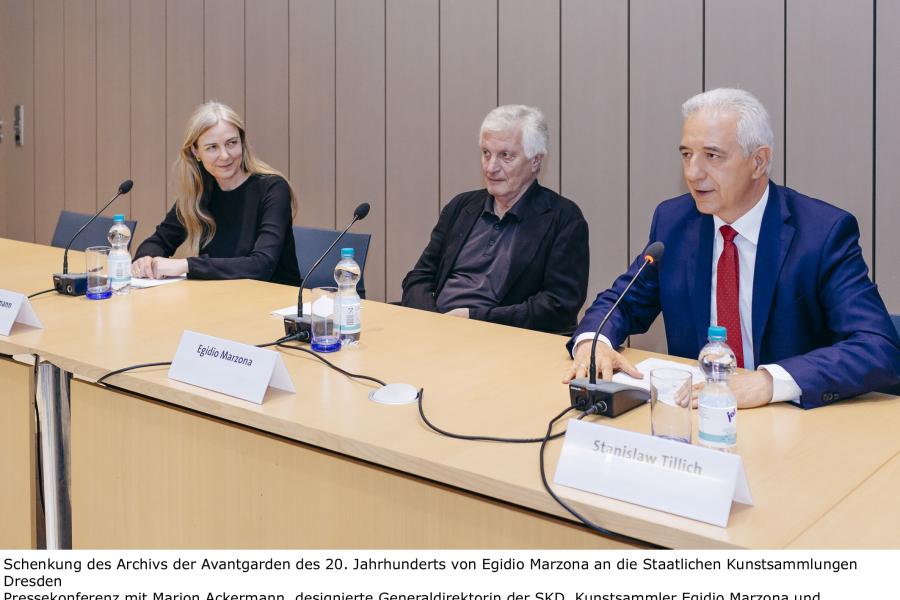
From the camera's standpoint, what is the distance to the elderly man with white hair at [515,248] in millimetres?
3148

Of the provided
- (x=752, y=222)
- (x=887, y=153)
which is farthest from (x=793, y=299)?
(x=887, y=153)

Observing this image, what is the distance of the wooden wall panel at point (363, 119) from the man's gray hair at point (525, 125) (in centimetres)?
161

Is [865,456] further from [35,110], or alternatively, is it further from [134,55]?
[35,110]

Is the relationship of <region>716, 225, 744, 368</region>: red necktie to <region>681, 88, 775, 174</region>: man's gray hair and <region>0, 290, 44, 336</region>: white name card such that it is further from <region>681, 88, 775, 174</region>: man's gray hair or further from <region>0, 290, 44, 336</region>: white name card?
<region>0, 290, 44, 336</region>: white name card

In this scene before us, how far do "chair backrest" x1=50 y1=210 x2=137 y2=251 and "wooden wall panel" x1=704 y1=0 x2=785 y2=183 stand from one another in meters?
2.90

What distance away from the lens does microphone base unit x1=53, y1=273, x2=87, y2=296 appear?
2824 mm

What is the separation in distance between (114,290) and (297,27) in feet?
8.41

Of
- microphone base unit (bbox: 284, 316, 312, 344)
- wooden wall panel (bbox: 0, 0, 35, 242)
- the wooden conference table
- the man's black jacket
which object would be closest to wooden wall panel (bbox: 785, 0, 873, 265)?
the man's black jacket

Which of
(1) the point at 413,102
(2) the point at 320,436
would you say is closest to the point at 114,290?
(2) the point at 320,436

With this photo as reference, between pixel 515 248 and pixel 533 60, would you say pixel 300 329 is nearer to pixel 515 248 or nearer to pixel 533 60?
pixel 515 248

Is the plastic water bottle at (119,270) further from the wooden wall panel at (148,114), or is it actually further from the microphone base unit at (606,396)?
the wooden wall panel at (148,114)

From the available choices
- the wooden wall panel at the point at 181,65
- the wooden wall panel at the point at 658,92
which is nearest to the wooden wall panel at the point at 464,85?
the wooden wall panel at the point at 658,92

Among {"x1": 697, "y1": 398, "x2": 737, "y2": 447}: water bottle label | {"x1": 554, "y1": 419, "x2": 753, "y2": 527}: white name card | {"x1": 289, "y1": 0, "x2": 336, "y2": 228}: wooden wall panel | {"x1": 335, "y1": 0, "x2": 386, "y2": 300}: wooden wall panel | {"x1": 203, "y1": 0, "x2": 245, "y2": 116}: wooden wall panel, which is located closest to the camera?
{"x1": 554, "y1": 419, "x2": 753, "y2": 527}: white name card

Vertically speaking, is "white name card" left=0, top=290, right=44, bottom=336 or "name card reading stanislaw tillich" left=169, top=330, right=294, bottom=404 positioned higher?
"white name card" left=0, top=290, right=44, bottom=336
